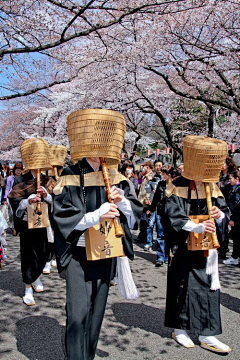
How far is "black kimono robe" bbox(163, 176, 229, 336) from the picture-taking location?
11.9 feet

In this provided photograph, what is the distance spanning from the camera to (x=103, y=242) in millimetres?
2832

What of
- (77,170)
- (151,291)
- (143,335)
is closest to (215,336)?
(143,335)

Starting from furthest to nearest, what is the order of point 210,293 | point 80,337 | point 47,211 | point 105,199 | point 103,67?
point 103,67 → point 47,211 → point 210,293 → point 105,199 → point 80,337

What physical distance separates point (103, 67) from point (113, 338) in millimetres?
11924

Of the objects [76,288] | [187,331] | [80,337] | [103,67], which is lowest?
[187,331]

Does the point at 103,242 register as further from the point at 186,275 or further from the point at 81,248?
the point at 186,275

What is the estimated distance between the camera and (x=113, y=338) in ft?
12.5

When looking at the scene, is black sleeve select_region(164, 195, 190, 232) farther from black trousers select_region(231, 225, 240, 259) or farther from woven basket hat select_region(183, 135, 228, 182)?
black trousers select_region(231, 225, 240, 259)

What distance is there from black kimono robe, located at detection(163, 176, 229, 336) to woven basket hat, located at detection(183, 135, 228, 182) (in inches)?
9.7

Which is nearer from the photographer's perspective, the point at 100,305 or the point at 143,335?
the point at 100,305

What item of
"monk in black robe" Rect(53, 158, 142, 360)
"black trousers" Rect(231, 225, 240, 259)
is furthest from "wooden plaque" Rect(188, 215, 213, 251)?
"black trousers" Rect(231, 225, 240, 259)

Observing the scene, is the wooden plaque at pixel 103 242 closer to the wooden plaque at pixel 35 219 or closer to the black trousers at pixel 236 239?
the wooden plaque at pixel 35 219

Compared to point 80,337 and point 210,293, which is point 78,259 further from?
point 210,293

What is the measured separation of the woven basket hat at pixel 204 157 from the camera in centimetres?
350
